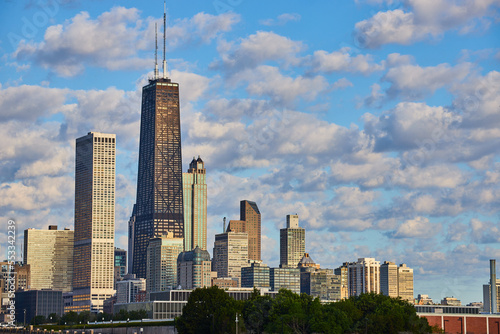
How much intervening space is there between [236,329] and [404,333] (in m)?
39.0

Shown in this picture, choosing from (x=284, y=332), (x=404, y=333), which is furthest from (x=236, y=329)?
(x=404, y=333)

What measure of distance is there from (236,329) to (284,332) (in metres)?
10.8

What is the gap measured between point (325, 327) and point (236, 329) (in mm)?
19997

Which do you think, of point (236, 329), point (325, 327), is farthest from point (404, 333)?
point (236, 329)

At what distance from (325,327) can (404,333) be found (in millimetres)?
19232

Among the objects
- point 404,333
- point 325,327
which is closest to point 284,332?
point 325,327

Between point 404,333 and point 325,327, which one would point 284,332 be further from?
point 404,333

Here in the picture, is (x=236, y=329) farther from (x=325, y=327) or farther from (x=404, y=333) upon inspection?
(x=404, y=333)

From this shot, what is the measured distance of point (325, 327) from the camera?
19525 centimetres

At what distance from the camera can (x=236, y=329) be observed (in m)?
194

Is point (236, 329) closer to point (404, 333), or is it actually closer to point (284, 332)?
point (284, 332)
